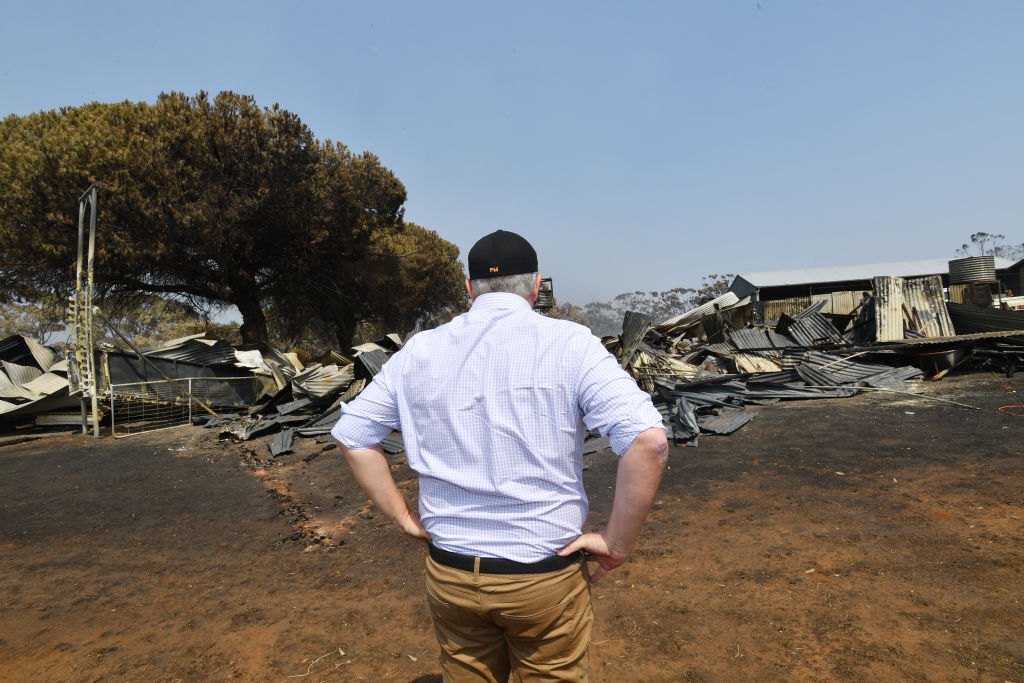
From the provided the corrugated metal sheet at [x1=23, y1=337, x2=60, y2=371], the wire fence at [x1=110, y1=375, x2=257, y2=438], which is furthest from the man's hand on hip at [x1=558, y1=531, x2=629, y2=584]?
the corrugated metal sheet at [x1=23, y1=337, x2=60, y2=371]

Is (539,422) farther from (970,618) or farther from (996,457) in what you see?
(996,457)

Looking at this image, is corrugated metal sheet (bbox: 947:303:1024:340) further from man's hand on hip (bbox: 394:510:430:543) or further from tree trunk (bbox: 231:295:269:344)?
tree trunk (bbox: 231:295:269:344)

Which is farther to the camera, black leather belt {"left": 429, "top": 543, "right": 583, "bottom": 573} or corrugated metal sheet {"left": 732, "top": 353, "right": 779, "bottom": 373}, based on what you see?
corrugated metal sheet {"left": 732, "top": 353, "right": 779, "bottom": 373}

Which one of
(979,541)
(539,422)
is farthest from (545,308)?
(539,422)

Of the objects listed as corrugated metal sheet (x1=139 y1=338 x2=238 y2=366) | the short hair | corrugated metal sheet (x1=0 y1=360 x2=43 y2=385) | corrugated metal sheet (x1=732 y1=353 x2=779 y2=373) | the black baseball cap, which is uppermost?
the black baseball cap

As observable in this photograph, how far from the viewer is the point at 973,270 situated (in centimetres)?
2278

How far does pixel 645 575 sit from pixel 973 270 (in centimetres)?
2653

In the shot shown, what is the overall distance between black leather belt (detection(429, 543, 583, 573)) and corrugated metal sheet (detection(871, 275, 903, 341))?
1670 cm

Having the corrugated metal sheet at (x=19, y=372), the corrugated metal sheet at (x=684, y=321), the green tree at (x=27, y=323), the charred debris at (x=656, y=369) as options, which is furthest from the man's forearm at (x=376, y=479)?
the green tree at (x=27, y=323)

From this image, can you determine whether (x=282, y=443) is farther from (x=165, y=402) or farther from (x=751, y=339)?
(x=751, y=339)

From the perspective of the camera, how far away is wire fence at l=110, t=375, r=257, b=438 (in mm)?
13602

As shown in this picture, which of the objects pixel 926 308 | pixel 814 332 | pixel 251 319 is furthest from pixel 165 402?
pixel 926 308

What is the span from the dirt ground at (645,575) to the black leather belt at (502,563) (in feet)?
6.19

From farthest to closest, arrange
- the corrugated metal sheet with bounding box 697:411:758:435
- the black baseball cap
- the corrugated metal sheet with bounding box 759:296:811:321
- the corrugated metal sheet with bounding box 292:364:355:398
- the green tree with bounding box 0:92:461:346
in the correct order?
the corrugated metal sheet with bounding box 759:296:811:321 < the green tree with bounding box 0:92:461:346 < the corrugated metal sheet with bounding box 292:364:355:398 < the corrugated metal sheet with bounding box 697:411:758:435 < the black baseball cap
